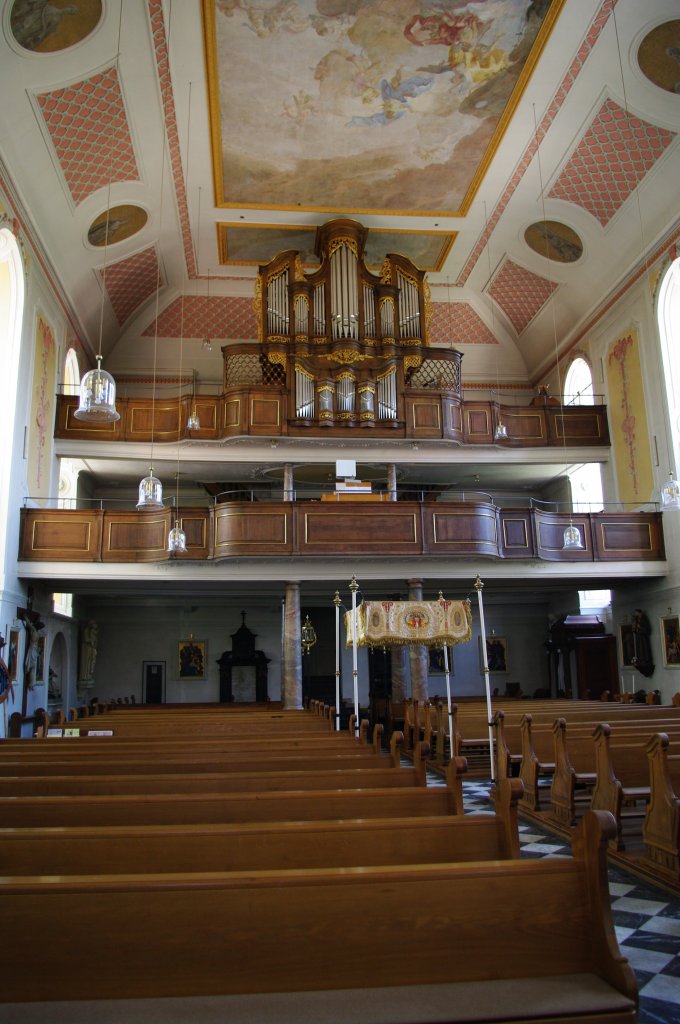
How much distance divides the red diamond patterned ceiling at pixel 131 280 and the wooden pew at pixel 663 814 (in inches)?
585

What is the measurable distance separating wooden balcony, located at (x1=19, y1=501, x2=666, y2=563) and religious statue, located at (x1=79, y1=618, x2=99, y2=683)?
4.95 m

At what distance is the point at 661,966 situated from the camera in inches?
169

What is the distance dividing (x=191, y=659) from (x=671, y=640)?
39.0 feet

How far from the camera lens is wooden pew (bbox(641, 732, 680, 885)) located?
19.2 ft

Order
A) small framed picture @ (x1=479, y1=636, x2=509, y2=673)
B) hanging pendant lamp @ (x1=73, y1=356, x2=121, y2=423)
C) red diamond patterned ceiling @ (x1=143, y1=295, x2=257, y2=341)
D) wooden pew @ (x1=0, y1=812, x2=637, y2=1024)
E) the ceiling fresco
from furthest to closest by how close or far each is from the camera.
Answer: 1. small framed picture @ (x1=479, y1=636, x2=509, y2=673)
2. red diamond patterned ceiling @ (x1=143, y1=295, x2=257, y2=341)
3. the ceiling fresco
4. hanging pendant lamp @ (x1=73, y1=356, x2=121, y2=423)
5. wooden pew @ (x1=0, y1=812, x2=637, y2=1024)

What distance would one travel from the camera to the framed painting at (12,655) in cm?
1366

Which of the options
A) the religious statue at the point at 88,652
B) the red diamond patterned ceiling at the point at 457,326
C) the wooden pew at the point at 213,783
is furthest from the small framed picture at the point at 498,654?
the wooden pew at the point at 213,783

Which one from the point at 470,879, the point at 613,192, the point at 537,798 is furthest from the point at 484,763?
the point at 613,192

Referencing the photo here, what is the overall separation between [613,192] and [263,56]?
6.99m

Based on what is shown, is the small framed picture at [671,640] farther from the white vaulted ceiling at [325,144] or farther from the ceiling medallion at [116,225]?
the ceiling medallion at [116,225]

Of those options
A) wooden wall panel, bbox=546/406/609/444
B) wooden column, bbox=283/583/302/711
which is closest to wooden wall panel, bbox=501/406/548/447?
wooden wall panel, bbox=546/406/609/444

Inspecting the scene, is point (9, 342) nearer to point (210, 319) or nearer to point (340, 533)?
point (340, 533)

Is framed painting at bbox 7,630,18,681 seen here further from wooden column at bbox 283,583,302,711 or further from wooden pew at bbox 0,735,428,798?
wooden pew at bbox 0,735,428,798

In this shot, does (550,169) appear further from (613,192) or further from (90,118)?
(90,118)
